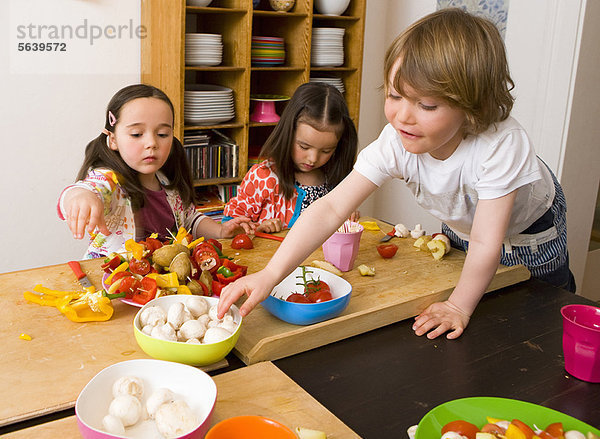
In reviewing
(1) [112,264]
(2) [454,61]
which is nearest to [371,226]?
(2) [454,61]

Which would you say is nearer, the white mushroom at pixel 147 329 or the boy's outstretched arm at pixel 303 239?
the white mushroom at pixel 147 329

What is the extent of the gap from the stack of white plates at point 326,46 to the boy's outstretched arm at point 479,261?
2210mm

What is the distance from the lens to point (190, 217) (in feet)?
6.28

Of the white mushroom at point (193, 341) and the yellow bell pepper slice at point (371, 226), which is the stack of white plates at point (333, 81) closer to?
the yellow bell pepper slice at point (371, 226)

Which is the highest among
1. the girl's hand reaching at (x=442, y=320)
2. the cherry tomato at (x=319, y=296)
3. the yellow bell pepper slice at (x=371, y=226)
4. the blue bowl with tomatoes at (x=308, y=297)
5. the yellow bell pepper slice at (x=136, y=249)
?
the yellow bell pepper slice at (x=136, y=249)

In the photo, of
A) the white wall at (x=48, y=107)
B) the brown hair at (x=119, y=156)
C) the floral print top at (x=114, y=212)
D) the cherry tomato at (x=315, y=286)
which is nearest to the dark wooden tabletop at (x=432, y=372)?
the cherry tomato at (x=315, y=286)

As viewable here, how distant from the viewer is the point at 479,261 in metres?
1.24

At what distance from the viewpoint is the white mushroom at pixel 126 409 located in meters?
0.77

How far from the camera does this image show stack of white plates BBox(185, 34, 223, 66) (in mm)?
2803

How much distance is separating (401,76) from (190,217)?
3.22 feet

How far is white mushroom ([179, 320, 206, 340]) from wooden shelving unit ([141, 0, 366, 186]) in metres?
1.95

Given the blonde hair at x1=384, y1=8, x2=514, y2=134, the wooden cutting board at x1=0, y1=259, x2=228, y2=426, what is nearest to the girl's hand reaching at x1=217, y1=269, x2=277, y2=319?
the wooden cutting board at x1=0, y1=259, x2=228, y2=426

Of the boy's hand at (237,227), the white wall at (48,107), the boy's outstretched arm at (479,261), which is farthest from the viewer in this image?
the white wall at (48,107)

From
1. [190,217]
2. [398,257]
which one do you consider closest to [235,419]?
[398,257]
